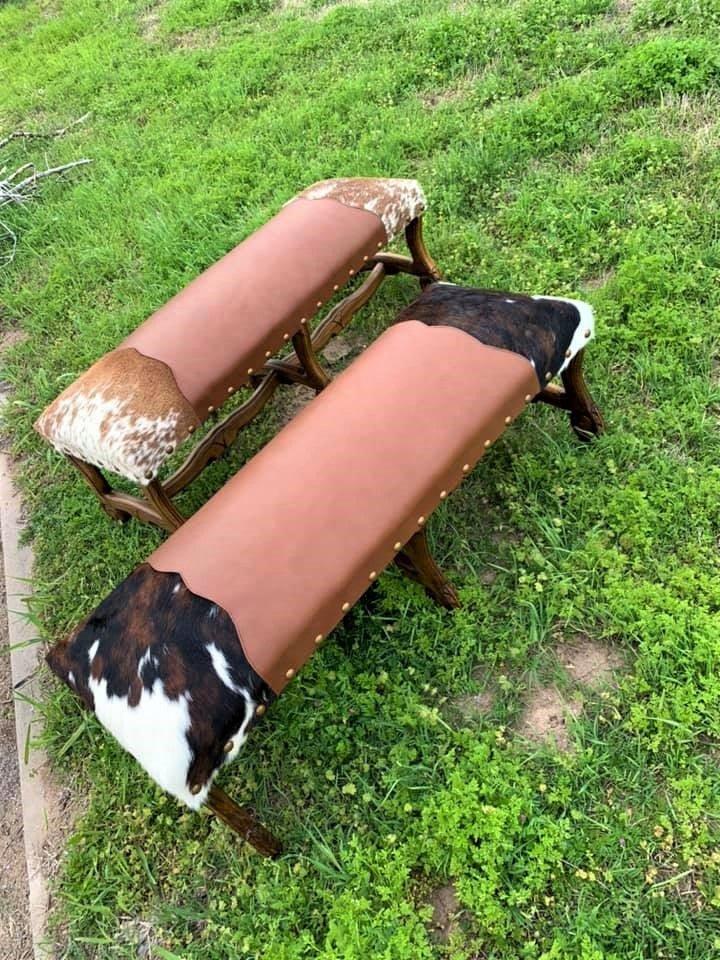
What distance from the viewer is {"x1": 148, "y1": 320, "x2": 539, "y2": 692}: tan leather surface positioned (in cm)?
209

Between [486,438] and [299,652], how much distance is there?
946 millimetres

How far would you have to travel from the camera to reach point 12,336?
4.86m

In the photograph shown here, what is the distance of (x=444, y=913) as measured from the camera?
213 cm

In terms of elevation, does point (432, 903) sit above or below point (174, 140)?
below

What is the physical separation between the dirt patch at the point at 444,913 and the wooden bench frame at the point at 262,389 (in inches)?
68.3

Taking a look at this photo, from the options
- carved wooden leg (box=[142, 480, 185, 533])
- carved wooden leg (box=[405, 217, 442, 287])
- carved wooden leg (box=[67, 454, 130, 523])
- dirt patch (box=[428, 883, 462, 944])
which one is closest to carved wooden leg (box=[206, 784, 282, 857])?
dirt patch (box=[428, 883, 462, 944])

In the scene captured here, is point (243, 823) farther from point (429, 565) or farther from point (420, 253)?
point (420, 253)

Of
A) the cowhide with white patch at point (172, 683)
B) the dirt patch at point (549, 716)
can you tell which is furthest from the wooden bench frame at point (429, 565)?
the dirt patch at point (549, 716)

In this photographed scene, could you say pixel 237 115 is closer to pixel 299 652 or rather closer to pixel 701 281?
pixel 701 281

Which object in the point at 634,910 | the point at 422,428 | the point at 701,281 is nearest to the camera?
the point at 634,910

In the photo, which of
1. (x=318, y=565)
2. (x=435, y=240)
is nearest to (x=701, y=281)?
(x=435, y=240)

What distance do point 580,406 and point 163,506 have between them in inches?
70.2

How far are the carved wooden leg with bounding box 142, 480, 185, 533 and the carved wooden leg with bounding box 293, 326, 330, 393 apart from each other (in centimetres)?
89

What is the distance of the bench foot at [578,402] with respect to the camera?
288 centimetres
